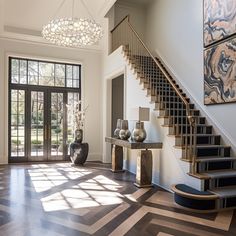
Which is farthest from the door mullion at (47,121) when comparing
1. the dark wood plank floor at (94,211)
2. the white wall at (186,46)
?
the white wall at (186,46)

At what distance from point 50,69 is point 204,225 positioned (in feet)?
20.7

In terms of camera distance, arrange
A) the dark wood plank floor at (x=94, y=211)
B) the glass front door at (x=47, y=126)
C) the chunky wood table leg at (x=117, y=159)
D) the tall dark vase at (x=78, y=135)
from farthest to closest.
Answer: the glass front door at (x=47, y=126)
the tall dark vase at (x=78, y=135)
the chunky wood table leg at (x=117, y=159)
the dark wood plank floor at (x=94, y=211)

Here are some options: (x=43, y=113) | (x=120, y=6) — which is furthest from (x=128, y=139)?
(x=120, y=6)

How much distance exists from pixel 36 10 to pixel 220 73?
538cm

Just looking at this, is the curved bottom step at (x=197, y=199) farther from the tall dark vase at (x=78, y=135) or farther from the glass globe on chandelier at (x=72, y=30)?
the tall dark vase at (x=78, y=135)

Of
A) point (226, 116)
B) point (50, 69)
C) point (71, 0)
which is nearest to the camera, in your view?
point (226, 116)

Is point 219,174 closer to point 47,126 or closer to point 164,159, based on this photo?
point 164,159

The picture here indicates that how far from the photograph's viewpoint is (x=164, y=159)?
195 inches

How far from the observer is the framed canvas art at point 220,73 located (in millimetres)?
4668

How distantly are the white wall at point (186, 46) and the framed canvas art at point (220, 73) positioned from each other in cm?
20

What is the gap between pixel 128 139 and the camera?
5.70 metres

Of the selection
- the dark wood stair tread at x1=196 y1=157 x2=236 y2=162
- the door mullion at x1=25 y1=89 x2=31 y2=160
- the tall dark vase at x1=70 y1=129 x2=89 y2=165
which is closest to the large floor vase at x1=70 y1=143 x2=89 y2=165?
the tall dark vase at x1=70 y1=129 x2=89 y2=165

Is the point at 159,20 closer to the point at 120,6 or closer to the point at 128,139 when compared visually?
the point at 120,6

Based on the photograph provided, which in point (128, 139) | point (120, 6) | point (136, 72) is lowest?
point (128, 139)
